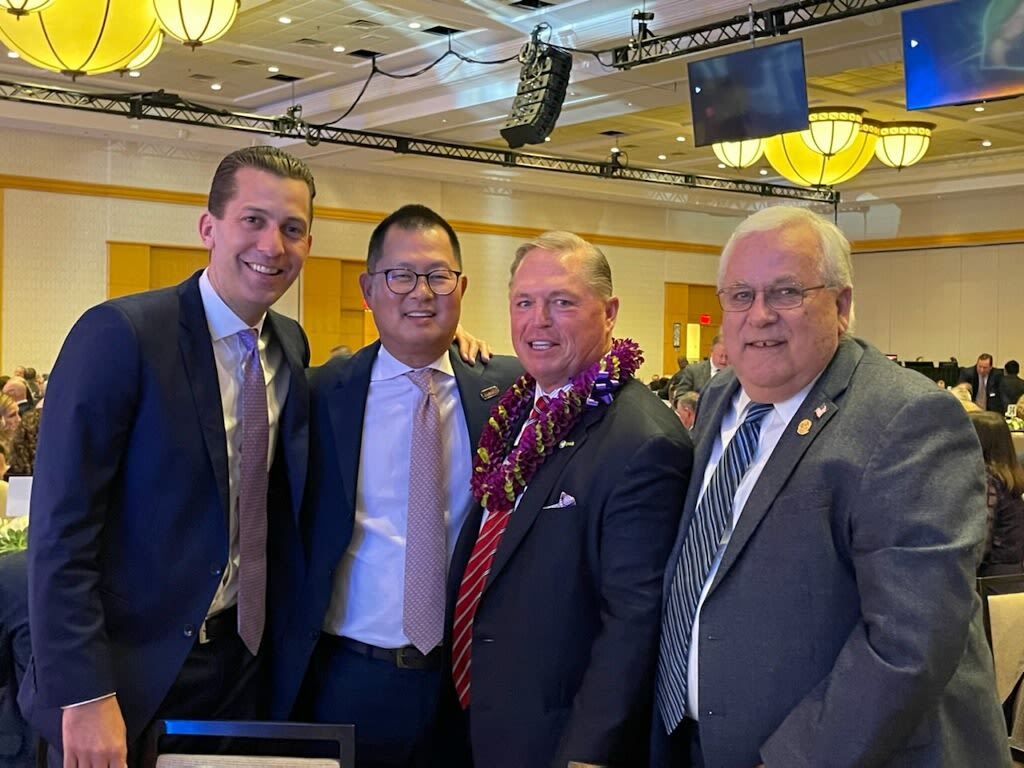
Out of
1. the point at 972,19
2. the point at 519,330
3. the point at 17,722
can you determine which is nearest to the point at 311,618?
the point at 519,330

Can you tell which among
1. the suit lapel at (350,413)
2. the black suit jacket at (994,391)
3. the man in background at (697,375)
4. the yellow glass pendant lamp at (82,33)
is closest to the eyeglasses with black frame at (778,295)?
the suit lapel at (350,413)

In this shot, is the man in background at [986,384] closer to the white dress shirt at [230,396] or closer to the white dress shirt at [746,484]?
the white dress shirt at [746,484]

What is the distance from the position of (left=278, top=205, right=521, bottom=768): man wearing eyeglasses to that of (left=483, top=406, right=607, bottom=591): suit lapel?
35 centimetres

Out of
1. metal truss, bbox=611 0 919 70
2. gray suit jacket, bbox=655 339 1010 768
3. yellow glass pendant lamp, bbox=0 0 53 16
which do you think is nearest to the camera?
gray suit jacket, bbox=655 339 1010 768

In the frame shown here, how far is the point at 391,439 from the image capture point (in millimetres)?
2760

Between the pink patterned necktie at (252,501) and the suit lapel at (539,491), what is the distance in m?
0.51

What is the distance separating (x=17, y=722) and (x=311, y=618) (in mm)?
1300

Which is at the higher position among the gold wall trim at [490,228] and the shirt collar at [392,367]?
the gold wall trim at [490,228]

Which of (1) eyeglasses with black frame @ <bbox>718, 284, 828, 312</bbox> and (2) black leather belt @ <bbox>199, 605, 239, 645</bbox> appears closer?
(1) eyeglasses with black frame @ <bbox>718, 284, 828, 312</bbox>

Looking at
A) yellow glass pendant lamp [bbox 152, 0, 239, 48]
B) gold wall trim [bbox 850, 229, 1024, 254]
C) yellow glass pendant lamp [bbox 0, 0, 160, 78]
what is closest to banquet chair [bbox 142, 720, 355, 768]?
yellow glass pendant lamp [bbox 0, 0, 160, 78]

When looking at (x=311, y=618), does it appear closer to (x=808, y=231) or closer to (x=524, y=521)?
(x=524, y=521)

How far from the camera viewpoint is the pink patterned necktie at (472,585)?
8.09 ft

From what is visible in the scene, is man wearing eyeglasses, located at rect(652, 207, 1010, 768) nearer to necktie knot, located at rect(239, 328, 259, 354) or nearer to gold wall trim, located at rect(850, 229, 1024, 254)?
necktie knot, located at rect(239, 328, 259, 354)

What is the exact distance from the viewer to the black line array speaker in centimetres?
995
